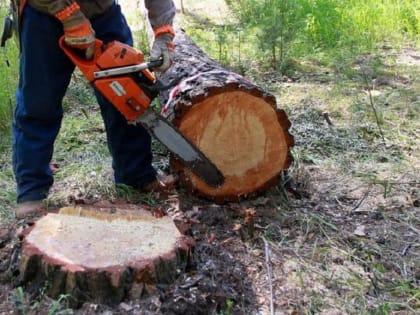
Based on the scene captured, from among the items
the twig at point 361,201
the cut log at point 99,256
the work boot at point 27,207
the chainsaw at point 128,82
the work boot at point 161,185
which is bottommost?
the twig at point 361,201

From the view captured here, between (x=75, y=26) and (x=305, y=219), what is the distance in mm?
1467

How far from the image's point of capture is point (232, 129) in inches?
119

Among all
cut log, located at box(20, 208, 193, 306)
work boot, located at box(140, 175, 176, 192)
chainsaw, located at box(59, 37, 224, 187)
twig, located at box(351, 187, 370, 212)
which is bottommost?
twig, located at box(351, 187, 370, 212)

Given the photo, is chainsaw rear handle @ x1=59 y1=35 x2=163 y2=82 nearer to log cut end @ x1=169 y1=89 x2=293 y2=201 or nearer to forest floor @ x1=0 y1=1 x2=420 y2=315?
log cut end @ x1=169 y1=89 x2=293 y2=201

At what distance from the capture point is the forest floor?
226 cm

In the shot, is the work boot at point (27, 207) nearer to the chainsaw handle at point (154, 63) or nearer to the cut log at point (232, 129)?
the cut log at point (232, 129)

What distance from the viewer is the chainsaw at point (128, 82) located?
266cm

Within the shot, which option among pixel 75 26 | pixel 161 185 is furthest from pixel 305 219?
pixel 75 26

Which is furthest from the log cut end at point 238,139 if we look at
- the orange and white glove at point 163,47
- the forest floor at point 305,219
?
the orange and white glove at point 163,47

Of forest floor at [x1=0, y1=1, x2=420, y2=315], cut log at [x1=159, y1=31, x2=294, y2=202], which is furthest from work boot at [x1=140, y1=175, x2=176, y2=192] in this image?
cut log at [x1=159, y1=31, x2=294, y2=202]

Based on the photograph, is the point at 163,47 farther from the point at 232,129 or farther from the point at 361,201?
the point at 361,201

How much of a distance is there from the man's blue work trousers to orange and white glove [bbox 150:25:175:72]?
0.25 meters

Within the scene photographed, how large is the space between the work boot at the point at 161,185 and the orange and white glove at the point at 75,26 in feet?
3.09

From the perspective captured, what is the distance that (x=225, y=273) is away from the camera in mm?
2348
